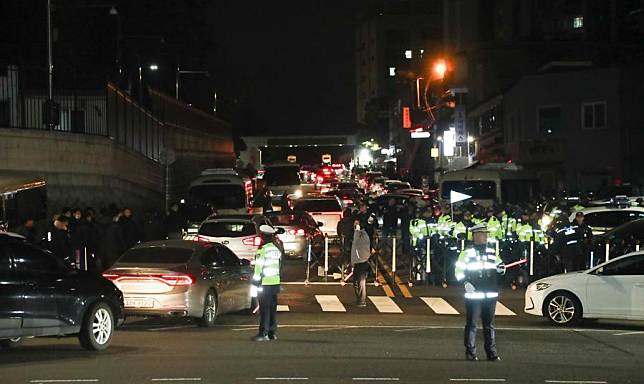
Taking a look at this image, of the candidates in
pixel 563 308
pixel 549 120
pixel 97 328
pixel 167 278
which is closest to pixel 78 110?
pixel 167 278

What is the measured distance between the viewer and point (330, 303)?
2241cm

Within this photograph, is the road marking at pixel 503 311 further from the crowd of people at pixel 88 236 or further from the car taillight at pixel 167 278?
the crowd of people at pixel 88 236

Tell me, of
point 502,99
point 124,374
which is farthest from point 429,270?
point 502,99

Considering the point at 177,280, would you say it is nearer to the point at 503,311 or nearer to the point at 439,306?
the point at 439,306

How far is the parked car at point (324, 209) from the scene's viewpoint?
3636 centimetres

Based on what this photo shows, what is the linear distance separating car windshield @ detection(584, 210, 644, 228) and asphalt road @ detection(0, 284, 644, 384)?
881 centimetres

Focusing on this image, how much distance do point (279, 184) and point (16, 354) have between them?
45074 millimetres

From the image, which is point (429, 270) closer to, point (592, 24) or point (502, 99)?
point (502, 99)

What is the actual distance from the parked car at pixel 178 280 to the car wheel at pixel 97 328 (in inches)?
88.6

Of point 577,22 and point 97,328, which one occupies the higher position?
point 577,22

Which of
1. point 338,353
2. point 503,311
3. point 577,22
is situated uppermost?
point 577,22

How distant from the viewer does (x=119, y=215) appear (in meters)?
25.0

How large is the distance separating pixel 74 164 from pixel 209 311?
51.1 feet

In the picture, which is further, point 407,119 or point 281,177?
point 407,119
